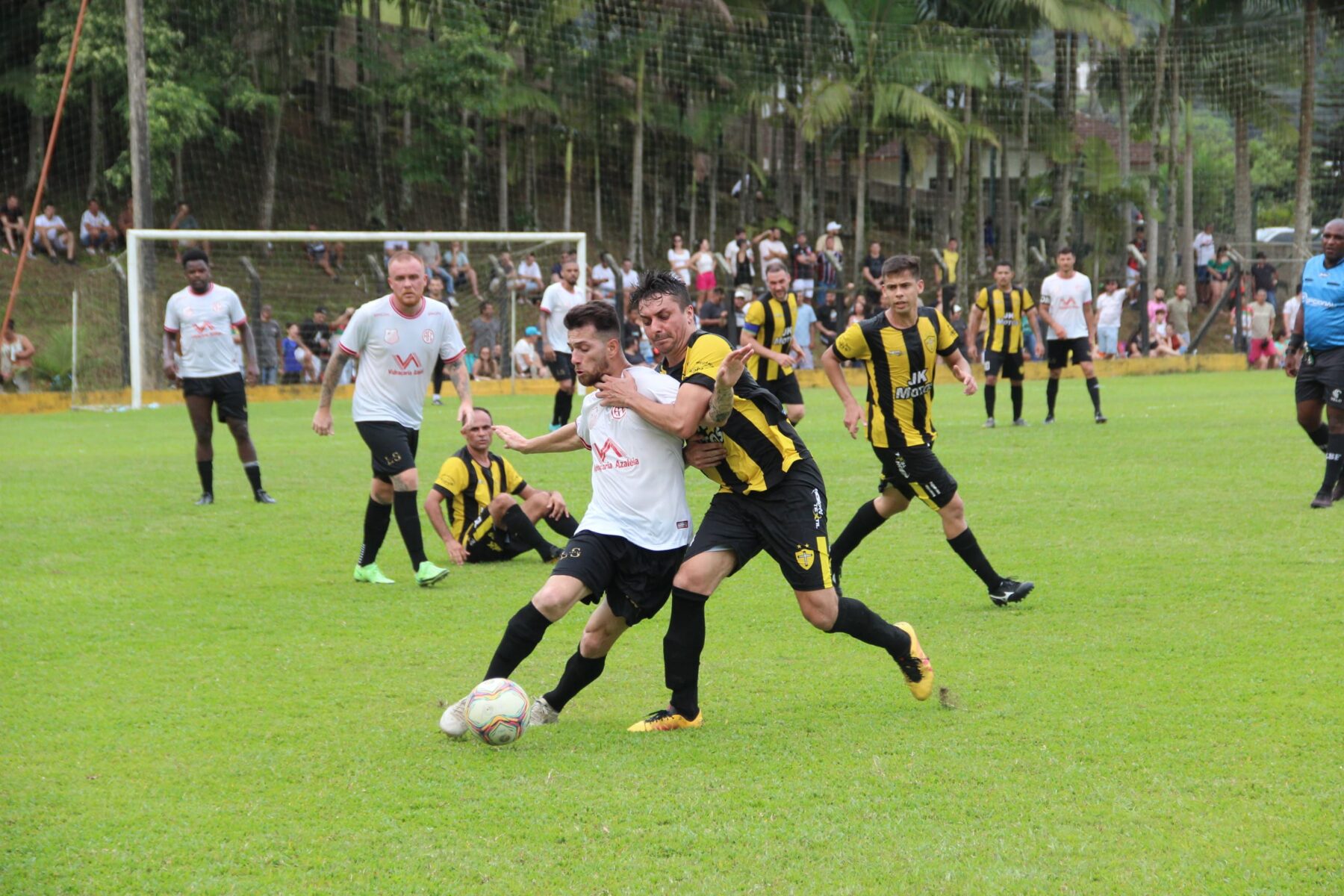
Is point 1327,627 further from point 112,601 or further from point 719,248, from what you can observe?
point 719,248

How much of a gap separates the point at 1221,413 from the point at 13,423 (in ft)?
57.3

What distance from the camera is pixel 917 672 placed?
221 inches

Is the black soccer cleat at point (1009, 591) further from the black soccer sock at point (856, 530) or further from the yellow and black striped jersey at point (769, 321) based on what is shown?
the yellow and black striped jersey at point (769, 321)

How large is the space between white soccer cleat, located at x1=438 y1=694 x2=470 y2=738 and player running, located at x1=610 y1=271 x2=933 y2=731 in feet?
2.23

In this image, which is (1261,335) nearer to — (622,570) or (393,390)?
(393,390)

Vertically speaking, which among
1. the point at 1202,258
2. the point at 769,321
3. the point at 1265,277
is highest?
the point at 1202,258

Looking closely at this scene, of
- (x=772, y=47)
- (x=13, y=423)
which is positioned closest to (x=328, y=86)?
(x=772, y=47)

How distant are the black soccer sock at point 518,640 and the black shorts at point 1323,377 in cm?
746

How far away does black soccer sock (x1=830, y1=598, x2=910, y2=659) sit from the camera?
551 centimetres

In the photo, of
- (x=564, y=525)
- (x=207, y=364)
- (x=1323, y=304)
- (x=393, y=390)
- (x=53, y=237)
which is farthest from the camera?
(x=53, y=237)

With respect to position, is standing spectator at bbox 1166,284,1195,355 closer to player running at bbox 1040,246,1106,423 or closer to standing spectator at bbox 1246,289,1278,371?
standing spectator at bbox 1246,289,1278,371

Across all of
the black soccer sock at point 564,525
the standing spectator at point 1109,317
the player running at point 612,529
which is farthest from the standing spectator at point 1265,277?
the player running at point 612,529

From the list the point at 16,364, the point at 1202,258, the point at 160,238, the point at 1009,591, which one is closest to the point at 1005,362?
the point at 1009,591

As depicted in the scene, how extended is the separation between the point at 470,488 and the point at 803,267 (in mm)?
20433
